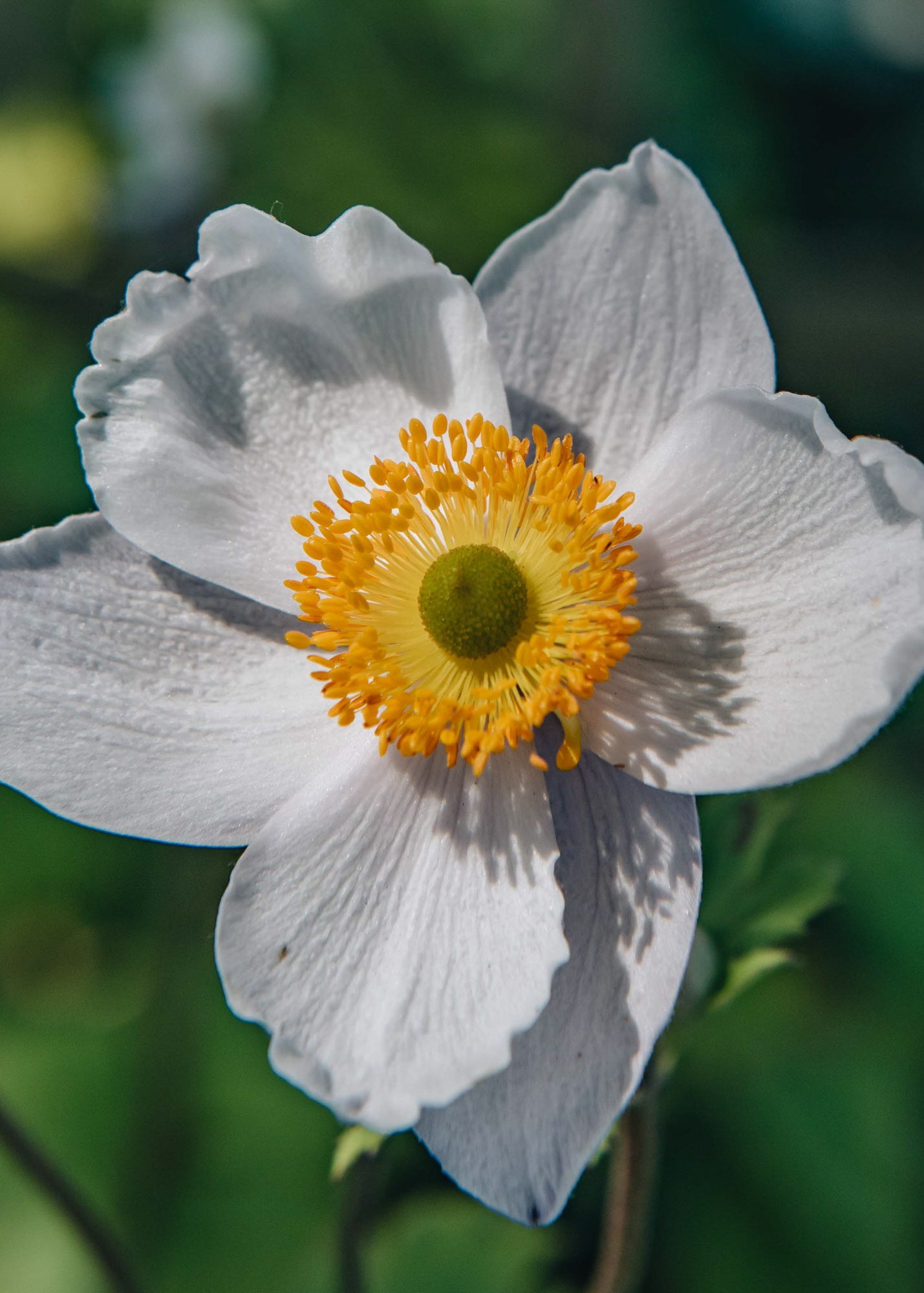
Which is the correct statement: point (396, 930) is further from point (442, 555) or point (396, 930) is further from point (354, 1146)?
point (442, 555)

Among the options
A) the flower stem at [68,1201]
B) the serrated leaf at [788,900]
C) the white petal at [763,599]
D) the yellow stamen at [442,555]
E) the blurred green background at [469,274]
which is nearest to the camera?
the white petal at [763,599]

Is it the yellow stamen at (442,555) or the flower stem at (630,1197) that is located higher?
the yellow stamen at (442,555)

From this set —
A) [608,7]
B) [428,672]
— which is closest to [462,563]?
[428,672]

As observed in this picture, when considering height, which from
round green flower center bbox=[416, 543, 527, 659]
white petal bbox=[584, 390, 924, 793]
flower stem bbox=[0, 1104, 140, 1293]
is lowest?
flower stem bbox=[0, 1104, 140, 1293]

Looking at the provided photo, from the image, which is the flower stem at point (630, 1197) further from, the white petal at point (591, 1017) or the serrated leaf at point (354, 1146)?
the serrated leaf at point (354, 1146)

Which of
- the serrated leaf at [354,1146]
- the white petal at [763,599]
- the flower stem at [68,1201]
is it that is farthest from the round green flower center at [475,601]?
the flower stem at [68,1201]

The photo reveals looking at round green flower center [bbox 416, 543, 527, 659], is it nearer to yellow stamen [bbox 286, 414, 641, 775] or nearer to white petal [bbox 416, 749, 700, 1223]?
yellow stamen [bbox 286, 414, 641, 775]

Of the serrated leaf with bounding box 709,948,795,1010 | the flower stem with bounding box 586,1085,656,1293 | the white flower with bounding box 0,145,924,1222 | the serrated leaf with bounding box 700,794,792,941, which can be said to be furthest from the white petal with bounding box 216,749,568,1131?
the serrated leaf with bounding box 700,794,792,941
